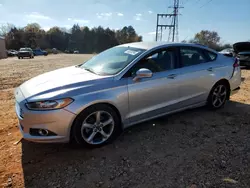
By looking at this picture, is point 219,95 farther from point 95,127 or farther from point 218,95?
point 95,127

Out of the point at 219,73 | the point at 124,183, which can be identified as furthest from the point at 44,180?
the point at 219,73

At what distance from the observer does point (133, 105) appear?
3371 mm

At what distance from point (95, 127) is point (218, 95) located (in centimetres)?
294

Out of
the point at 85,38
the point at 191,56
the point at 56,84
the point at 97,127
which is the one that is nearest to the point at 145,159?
the point at 97,127

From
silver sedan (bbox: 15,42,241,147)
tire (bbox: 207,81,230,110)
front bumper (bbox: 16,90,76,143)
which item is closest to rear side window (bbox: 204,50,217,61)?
silver sedan (bbox: 15,42,241,147)

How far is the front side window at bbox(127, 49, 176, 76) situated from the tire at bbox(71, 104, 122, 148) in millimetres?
757

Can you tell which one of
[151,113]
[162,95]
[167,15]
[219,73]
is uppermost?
[167,15]

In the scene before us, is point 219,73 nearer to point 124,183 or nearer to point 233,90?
point 233,90

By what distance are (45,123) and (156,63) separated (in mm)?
2062

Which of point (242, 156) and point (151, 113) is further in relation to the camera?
point (151, 113)

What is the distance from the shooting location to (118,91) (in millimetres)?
3180

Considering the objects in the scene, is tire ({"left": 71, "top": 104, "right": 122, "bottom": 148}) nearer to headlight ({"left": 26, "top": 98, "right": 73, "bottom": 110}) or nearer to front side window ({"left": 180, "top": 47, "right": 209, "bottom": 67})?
headlight ({"left": 26, "top": 98, "right": 73, "bottom": 110})

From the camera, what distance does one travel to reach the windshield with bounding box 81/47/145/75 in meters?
3.51

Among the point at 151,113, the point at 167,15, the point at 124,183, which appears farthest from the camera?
the point at 167,15
